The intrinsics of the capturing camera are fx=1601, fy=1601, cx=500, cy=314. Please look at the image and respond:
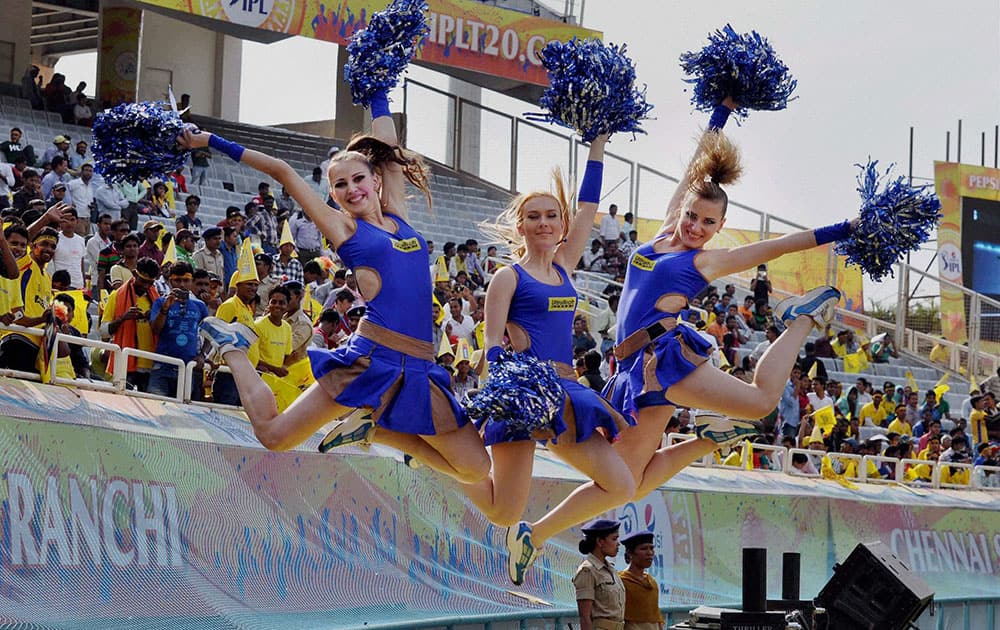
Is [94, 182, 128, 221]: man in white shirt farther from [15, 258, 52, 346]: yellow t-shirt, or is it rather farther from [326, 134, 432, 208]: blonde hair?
[326, 134, 432, 208]: blonde hair

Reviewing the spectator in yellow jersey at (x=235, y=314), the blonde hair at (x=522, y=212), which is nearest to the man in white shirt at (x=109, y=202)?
the spectator in yellow jersey at (x=235, y=314)

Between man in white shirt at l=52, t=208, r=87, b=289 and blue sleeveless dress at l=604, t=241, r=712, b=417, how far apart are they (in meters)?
4.59

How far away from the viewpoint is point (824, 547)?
13.0 metres

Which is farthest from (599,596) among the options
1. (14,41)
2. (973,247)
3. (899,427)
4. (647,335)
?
(973,247)

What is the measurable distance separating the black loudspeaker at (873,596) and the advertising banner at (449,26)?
500 inches

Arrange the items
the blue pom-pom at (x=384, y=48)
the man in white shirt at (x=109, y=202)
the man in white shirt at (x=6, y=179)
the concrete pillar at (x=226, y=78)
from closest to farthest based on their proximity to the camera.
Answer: the blue pom-pom at (x=384, y=48), the man in white shirt at (x=6, y=179), the man in white shirt at (x=109, y=202), the concrete pillar at (x=226, y=78)

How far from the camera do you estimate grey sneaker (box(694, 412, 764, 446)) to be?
22.0 ft

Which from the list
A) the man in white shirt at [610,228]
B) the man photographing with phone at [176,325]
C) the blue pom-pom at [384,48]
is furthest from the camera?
the man in white shirt at [610,228]

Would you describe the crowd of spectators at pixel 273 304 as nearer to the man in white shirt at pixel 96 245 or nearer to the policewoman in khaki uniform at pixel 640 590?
the man in white shirt at pixel 96 245

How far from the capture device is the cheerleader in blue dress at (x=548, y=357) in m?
6.27

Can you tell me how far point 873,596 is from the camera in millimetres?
8766

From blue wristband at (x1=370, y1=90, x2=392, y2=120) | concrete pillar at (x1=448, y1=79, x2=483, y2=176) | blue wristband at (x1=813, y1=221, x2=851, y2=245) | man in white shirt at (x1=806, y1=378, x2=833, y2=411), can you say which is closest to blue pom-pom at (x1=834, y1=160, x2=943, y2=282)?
blue wristband at (x1=813, y1=221, x2=851, y2=245)

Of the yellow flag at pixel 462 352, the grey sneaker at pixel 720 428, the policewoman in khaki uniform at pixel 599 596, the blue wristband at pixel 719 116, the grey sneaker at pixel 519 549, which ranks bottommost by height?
the policewoman in khaki uniform at pixel 599 596

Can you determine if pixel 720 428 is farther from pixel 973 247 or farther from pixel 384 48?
pixel 973 247
